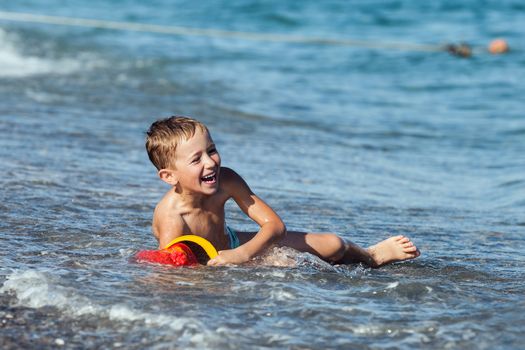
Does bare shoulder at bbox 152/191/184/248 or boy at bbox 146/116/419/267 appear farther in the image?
bare shoulder at bbox 152/191/184/248

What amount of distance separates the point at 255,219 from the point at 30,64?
10.9 m

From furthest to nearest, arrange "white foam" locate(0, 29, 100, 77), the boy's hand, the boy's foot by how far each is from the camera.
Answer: "white foam" locate(0, 29, 100, 77) → the boy's foot → the boy's hand

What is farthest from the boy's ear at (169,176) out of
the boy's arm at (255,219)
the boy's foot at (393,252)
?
the boy's foot at (393,252)

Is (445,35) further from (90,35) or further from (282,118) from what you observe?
(282,118)

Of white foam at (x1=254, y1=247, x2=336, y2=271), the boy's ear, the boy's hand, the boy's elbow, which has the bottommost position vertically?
white foam at (x1=254, y1=247, x2=336, y2=271)

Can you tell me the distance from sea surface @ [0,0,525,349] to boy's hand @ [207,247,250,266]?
0.17 ft

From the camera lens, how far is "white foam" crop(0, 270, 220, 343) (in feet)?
12.5

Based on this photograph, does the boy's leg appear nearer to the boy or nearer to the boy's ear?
the boy

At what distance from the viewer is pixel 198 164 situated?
16.0ft

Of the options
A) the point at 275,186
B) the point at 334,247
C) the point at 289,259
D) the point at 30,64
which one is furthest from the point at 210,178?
the point at 30,64

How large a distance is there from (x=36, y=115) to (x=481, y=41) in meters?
11.3

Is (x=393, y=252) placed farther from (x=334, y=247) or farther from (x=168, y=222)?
(x=168, y=222)

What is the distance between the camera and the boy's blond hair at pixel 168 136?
193 inches

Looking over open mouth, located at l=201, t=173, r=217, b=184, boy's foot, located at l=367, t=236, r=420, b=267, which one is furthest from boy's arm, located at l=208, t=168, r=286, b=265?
boy's foot, located at l=367, t=236, r=420, b=267
